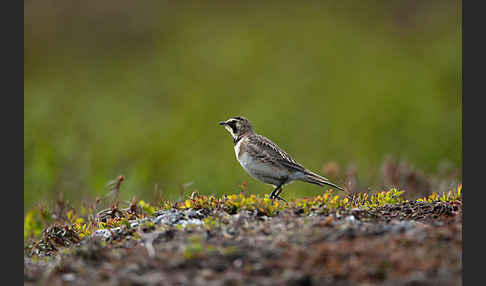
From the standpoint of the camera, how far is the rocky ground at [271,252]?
5309 millimetres

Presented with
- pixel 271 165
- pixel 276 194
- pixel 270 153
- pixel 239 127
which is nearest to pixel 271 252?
pixel 276 194

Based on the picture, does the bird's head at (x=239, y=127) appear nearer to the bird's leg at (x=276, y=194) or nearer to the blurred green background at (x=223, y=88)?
the bird's leg at (x=276, y=194)

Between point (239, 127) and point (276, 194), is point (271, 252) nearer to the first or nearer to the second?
point (276, 194)

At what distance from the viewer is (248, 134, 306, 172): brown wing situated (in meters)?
8.95

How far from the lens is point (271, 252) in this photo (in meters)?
5.74

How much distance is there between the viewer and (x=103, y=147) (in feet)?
69.4

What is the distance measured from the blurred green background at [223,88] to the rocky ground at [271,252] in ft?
24.1

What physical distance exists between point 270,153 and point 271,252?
11.3 ft

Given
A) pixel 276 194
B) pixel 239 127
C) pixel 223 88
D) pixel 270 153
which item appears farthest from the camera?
pixel 223 88

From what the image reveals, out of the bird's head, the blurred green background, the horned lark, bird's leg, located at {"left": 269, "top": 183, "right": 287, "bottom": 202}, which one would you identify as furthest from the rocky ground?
the blurred green background

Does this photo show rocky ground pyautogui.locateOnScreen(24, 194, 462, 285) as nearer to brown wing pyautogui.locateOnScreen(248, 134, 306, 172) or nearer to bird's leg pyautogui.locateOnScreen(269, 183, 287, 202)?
bird's leg pyautogui.locateOnScreen(269, 183, 287, 202)

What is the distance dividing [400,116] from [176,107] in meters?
9.01

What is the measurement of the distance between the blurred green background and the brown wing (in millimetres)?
5417

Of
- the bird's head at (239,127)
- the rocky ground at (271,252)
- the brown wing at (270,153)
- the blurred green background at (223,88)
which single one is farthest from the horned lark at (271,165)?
the blurred green background at (223,88)
